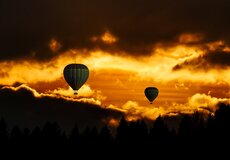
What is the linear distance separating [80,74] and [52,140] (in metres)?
45.6

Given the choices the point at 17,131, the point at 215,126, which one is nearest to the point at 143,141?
the point at 215,126

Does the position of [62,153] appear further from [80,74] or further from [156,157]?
[80,74]

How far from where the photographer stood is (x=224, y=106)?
194m

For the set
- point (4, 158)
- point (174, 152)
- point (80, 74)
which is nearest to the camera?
point (80, 74)

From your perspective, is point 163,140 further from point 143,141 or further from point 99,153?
point 99,153

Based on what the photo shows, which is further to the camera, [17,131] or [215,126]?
[17,131]

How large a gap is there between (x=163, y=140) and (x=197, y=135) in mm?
10391

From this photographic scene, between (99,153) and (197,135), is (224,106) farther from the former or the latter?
(99,153)

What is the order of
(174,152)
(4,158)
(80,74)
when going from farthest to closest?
(4,158)
(174,152)
(80,74)

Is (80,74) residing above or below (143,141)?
above

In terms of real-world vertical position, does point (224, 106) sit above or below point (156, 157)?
above

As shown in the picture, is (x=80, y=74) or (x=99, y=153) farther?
(x=99, y=153)

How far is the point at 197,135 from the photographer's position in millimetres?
182625

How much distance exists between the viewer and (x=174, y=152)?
176 metres
